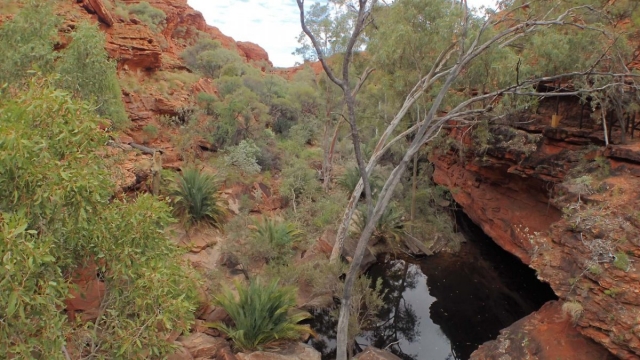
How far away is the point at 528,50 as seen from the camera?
978cm

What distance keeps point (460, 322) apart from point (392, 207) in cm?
422

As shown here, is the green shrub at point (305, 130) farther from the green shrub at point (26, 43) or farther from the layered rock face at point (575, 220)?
the green shrub at point (26, 43)

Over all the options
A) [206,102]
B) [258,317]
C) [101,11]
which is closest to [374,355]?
[258,317]

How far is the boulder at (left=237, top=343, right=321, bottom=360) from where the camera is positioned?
605 cm

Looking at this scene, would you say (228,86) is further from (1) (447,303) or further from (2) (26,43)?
(1) (447,303)

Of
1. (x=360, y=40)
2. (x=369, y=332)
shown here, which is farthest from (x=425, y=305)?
(x=360, y=40)

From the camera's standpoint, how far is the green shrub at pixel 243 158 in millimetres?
12125

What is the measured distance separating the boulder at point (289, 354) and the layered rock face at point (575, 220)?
2847mm

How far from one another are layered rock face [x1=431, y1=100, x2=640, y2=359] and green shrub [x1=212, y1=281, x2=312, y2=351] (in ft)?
10.9

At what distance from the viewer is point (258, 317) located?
6445mm

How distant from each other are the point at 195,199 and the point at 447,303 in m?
6.43

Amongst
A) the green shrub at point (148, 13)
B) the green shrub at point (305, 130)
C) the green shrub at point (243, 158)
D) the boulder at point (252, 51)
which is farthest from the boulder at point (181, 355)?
the boulder at point (252, 51)

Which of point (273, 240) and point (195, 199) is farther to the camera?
point (195, 199)

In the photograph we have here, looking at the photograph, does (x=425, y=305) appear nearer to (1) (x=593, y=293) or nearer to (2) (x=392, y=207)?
(2) (x=392, y=207)
